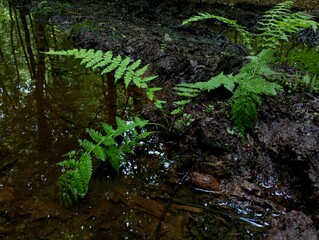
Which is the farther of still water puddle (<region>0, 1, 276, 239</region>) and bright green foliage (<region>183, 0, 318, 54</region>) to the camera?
bright green foliage (<region>183, 0, 318, 54</region>)

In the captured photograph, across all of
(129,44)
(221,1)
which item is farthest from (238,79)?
(221,1)

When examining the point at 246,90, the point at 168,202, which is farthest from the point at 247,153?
the point at 168,202

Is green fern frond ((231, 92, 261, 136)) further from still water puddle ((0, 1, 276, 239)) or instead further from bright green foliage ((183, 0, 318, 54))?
bright green foliage ((183, 0, 318, 54))

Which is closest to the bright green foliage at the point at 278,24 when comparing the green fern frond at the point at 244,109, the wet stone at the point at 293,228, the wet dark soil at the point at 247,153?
the wet dark soil at the point at 247,153

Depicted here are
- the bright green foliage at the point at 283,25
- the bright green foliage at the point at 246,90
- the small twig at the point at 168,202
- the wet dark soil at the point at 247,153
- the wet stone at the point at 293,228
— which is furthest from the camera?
the bright green foliage at the point at 283,25

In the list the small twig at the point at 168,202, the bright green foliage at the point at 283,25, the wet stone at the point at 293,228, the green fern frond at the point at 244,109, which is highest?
the bright green foliage at the point at 283,25

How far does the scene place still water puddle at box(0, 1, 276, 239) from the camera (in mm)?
2203

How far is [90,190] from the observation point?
251cm

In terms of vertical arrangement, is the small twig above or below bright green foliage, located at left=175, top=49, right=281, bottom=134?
below

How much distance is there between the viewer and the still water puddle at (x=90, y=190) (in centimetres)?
220

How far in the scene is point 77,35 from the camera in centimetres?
658

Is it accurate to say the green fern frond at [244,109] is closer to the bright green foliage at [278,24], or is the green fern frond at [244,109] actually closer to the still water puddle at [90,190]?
the still water puddle at [90,190]

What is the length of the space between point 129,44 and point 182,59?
5.07ft

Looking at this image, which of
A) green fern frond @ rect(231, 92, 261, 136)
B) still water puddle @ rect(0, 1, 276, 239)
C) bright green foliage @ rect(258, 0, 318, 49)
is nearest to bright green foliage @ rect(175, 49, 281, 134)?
green fern frond @ rect(231, 92, 261, 136)
